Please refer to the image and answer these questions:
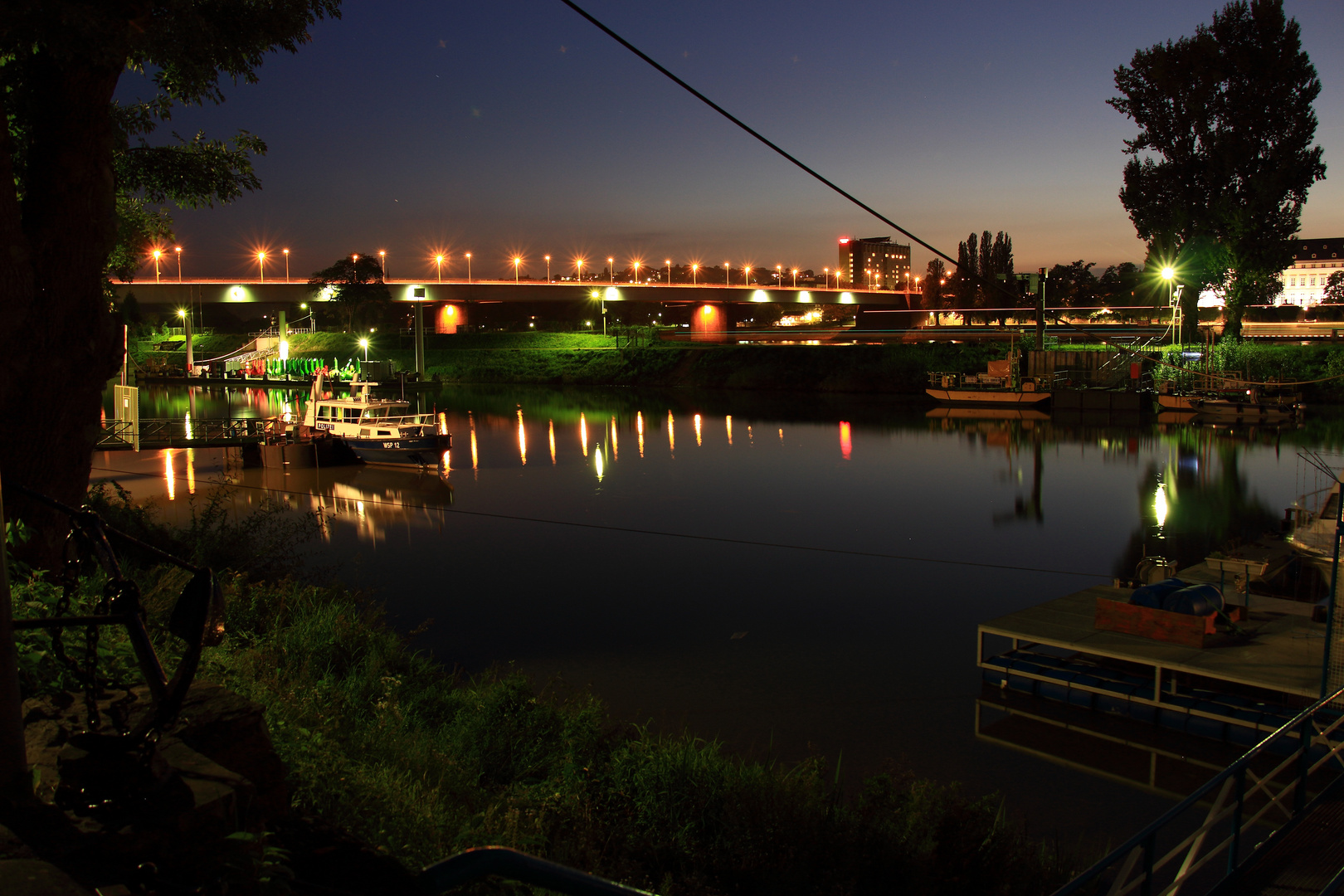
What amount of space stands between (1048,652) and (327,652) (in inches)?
406

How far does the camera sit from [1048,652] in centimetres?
1409

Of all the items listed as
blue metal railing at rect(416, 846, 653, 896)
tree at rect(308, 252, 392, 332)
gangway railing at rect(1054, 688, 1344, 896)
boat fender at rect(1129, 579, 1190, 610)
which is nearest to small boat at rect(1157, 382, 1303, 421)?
boat fender at rect(1129, 579, 1190, 610)

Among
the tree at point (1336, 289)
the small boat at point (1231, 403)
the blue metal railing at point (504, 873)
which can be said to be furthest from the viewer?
the tree at point (1336, 289)

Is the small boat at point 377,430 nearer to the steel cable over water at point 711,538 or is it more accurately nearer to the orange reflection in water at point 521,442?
the orange reflection in water at point 521,442

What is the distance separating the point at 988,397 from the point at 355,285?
61.2 m

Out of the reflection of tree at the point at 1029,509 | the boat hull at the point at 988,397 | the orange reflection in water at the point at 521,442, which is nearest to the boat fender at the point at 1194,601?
the reflection of tree at the point at 1029,509

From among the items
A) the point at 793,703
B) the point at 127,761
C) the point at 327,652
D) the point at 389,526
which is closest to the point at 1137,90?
the point at 389,526

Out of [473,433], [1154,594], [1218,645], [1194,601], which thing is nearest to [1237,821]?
[1218,645]

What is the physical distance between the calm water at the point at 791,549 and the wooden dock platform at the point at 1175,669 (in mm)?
1115

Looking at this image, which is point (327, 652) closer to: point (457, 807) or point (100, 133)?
point (457, 807)

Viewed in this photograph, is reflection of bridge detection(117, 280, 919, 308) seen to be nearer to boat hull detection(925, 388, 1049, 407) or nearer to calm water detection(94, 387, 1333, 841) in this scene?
boat hull detection(925, 388, 1049, 407)

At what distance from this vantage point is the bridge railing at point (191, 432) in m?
29.0

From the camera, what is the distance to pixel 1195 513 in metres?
28.0

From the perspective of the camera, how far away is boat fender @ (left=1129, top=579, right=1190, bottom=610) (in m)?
12.5
